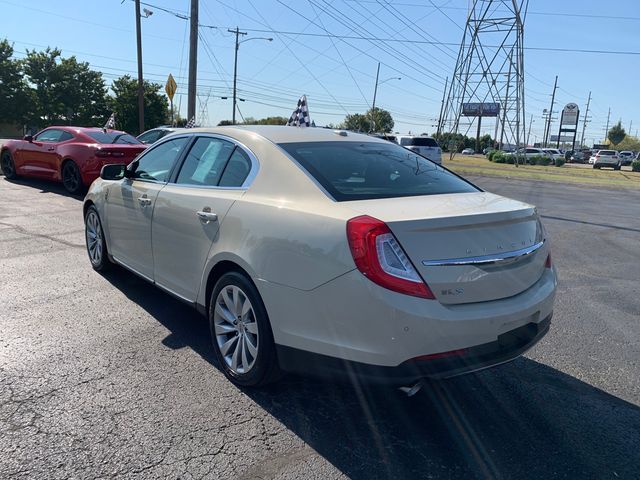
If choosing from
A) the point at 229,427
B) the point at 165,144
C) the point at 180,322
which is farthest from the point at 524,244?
the point at 165,144

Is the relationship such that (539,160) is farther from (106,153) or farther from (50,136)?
(106,153)

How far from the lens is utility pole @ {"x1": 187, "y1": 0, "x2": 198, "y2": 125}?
61.5 ft

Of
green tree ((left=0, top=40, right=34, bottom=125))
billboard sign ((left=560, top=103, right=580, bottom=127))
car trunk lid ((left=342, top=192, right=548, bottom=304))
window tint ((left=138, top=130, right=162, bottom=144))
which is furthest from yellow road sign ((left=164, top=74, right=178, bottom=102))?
billboard sign ((left=560, top=103, right=580, bottom=127))

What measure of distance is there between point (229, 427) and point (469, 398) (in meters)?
1.52

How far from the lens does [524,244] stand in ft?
10.0

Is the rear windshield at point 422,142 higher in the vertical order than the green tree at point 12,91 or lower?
lower

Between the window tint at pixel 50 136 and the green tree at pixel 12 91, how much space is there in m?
57.7

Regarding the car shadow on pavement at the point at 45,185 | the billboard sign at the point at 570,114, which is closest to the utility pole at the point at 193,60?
the car shadow on pavement at the point at 45,185

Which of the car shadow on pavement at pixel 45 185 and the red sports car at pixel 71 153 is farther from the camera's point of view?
the car shadow on pavement at pixel 45 185

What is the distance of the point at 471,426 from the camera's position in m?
2.98

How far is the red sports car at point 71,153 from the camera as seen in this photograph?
10352mm

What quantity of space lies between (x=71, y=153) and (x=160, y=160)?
23.8ft

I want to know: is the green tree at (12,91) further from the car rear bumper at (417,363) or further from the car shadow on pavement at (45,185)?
the car rear bumper at (417,363)

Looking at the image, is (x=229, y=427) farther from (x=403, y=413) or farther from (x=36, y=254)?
(x=36, y=254)
